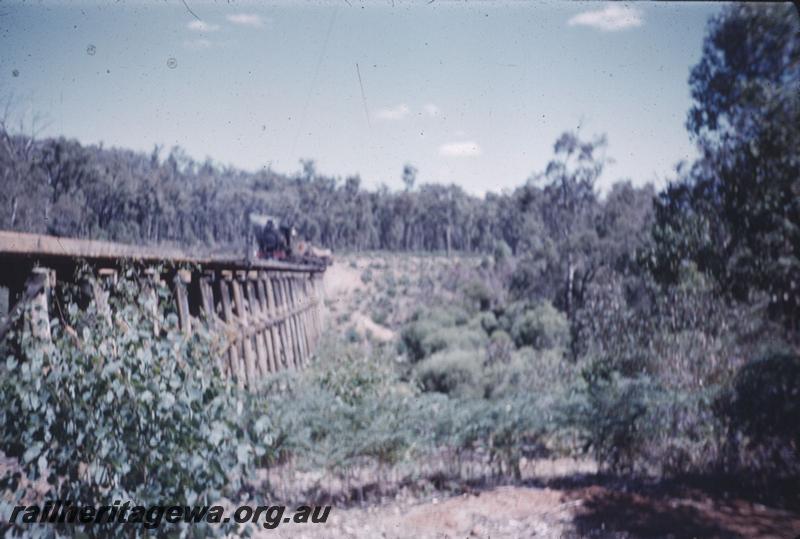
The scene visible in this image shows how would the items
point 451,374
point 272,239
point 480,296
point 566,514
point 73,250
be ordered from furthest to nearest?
point 480,296 → point 272,239 → point 451,374 → point 566,514 → point 73,250

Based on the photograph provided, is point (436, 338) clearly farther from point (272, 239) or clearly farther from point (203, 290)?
point (203, 290)

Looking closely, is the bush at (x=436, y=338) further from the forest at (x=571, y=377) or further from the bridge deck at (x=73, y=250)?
the bridge deck at (x=73, y=250)

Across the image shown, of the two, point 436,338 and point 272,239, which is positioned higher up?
point 272,239

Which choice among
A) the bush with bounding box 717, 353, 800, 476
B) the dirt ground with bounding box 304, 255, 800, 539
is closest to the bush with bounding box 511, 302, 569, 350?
the bush with bounding box 717, 353, 800, 476

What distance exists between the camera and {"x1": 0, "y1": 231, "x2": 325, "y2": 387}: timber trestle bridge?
354 centimetres

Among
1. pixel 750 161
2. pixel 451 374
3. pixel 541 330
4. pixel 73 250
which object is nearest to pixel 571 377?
pixel 451 374

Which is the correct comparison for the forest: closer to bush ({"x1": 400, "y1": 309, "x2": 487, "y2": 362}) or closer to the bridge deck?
bush ({"x1": 400, "y1": 309, "x2": 487, "y2": 362})

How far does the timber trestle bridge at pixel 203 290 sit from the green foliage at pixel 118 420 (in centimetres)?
23

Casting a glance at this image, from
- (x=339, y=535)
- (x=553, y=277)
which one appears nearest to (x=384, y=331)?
(x=553, y=277)

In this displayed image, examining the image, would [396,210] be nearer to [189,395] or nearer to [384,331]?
[384,331]

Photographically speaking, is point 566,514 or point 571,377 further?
point 571,377

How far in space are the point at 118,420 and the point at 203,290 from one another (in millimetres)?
4683

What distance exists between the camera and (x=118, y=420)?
2.52m

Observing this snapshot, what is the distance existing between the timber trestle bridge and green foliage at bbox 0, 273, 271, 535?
0.23 m
